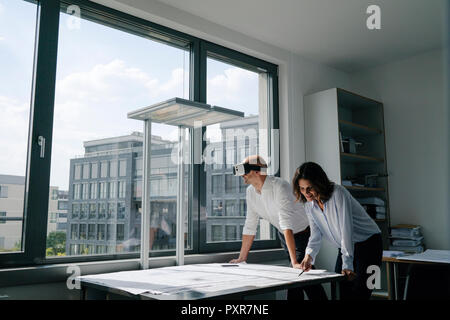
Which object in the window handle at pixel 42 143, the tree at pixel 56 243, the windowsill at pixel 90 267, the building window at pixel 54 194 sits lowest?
the windowsill at pixel 90 267

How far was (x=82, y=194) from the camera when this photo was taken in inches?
106

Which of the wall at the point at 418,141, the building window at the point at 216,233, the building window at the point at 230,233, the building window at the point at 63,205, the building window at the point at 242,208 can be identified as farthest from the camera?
the wall at the point at 418,141

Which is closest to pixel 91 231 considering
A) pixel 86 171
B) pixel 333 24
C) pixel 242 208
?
pixel 86 171

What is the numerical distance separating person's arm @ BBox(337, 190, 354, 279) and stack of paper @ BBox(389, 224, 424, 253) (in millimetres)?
2005

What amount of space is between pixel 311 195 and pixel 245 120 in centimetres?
166

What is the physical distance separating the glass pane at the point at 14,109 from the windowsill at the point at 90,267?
8.6 inches

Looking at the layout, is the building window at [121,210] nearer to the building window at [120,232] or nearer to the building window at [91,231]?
the building window at [120,232]

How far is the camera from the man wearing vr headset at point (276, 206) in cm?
275

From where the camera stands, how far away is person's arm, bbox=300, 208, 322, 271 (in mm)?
2338

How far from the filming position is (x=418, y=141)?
165 inches

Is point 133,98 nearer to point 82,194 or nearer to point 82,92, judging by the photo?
point 82,92

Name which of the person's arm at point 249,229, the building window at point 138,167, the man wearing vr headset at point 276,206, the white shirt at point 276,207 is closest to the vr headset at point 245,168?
the man wearing vr headset at point 276,206

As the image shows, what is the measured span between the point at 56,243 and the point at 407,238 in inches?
123

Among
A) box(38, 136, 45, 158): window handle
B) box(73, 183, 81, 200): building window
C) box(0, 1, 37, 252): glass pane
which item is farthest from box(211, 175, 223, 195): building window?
box(0, 1, 37, 252): glass pane
